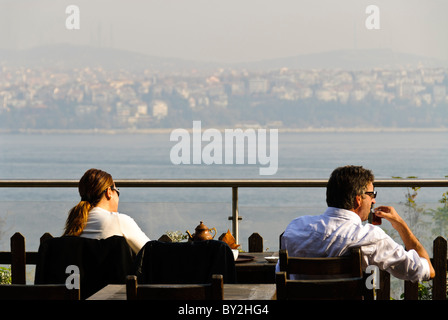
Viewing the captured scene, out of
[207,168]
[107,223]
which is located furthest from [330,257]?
[207,168]

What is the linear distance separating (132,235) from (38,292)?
1271mm

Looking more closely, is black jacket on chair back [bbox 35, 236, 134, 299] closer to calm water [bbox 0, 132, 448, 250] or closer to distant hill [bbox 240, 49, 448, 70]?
calm water [bbox 0, 132, 448, 250]

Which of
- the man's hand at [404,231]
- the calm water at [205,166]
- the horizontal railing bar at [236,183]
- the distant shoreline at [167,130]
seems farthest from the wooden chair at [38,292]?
the distant shoreline at [167,130]

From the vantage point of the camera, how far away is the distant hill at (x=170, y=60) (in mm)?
62062

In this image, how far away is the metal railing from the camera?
5449 mm

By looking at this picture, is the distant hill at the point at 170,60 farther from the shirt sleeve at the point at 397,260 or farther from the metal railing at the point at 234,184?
the shirt sleeve at the point at 397,260

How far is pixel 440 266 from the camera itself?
490cm

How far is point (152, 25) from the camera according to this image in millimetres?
62531

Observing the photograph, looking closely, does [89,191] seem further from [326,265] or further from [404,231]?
[404,231]

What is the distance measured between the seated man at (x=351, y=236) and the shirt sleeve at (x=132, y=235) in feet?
2.59

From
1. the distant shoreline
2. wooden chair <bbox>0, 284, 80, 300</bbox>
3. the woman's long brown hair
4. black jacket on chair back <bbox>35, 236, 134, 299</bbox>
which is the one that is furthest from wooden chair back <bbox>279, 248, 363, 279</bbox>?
the distant shoreline

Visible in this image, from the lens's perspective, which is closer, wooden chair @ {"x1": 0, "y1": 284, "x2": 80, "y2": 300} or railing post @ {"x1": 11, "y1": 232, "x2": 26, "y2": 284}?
wooden chair @ {"x1": 0, "y1": 284, "x2": 80, "y2": 300}

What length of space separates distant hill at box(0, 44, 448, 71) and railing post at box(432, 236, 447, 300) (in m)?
57.4

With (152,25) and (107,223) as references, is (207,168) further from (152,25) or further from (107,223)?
(107,223)
